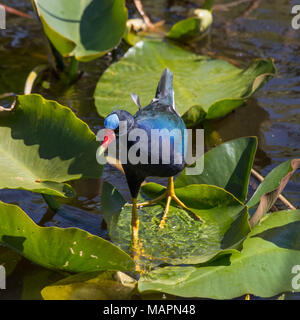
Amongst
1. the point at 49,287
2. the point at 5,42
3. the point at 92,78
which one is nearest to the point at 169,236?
the point at 49,287

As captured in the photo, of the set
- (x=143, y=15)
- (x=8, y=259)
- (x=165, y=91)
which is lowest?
(x=8, y=259)

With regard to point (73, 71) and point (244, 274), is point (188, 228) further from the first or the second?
point (73, 71)

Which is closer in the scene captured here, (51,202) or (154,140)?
(154,140)

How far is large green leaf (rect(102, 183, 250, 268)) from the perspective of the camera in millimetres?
1680

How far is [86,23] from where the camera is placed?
2.53m

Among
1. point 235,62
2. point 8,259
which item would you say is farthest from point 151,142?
point 235,62

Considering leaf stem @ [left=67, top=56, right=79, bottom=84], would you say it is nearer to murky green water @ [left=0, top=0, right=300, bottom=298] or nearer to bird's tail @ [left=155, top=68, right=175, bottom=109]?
murky green water @ [left=0, top=0, right=300, bottom=298]

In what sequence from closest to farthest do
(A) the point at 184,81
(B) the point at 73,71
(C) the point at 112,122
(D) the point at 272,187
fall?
(C) the point at 112,122 < (D) the point at 272,187 < (A) the point at 184,81 < (B) the point at 73,71

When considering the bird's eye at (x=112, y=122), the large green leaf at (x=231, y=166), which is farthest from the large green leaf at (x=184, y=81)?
the bird's eye at (x=112, y=122)

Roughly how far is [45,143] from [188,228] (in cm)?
55

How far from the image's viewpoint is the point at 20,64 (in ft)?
10.1

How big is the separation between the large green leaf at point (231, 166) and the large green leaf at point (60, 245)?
1.51 feet

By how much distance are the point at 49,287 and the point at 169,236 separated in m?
0.40
